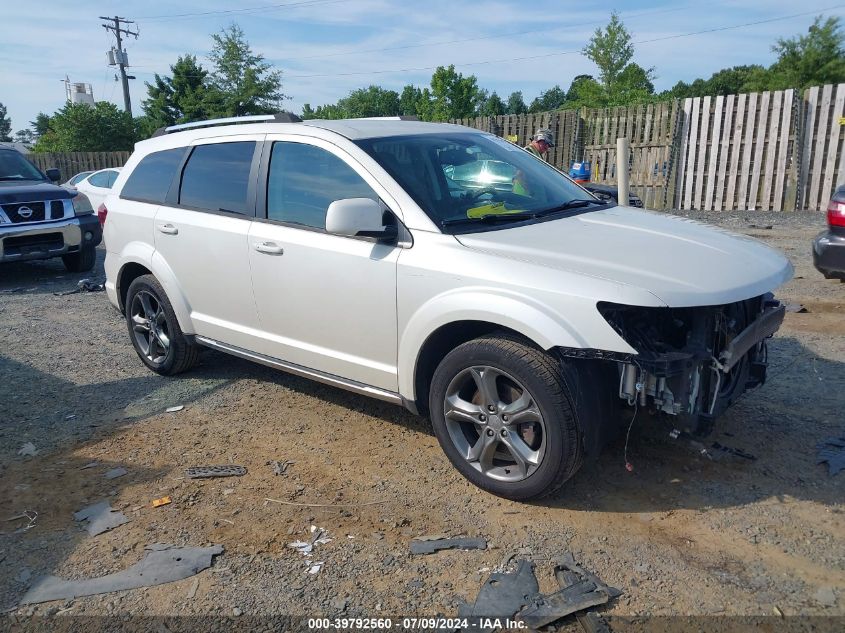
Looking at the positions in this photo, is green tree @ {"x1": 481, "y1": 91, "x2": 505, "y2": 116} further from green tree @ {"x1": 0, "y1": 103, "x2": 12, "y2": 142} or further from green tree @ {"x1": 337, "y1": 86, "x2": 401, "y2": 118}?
green tree @ {"x1": 0, "y1": 103, "x2": 12, "y2": 142}

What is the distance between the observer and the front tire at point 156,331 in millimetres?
5270

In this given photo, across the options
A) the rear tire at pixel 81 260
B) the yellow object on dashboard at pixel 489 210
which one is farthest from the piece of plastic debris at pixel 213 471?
the rear tire at pixel 81 260

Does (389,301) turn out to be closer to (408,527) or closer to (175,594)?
(408,527)

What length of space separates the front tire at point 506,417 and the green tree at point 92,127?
137ft

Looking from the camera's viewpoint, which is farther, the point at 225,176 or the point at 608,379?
the point at 225,176

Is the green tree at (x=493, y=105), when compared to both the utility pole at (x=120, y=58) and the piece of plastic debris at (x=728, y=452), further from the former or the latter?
the piece of plastic debris at (x=728, y=452)

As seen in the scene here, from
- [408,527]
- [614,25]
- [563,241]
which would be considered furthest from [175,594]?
[614,25]

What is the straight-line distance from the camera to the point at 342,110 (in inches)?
3575

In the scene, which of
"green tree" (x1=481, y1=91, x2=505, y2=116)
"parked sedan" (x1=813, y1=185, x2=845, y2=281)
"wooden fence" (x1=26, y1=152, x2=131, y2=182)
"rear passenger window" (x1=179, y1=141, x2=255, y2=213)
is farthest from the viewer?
"green tree" (x1=481, y1=91, x2=505, y2=116)

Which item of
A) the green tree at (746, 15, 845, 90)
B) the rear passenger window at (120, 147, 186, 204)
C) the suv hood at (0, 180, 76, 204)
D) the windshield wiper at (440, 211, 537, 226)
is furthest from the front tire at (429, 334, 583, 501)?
the green tree at (746, 15, 845, 90)

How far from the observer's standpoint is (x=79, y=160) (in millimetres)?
25344

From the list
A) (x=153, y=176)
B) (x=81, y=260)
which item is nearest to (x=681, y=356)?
(x=153, y=176)

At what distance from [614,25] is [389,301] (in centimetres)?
4090

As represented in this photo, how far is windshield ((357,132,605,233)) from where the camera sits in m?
3.83
